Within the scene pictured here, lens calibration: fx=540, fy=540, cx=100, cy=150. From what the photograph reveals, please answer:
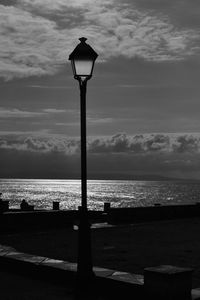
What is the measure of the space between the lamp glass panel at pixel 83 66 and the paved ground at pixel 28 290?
394cm

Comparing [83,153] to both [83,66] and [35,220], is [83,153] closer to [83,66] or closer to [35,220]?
[83,66]

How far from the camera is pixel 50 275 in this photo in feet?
35.9

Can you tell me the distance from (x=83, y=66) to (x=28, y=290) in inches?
164

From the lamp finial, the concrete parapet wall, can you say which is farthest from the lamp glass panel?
the concrete parapet wall

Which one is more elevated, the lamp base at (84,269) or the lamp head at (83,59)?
the lamp head at (83,59)

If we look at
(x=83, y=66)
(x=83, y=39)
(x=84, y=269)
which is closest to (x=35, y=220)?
(x=84, y=269)

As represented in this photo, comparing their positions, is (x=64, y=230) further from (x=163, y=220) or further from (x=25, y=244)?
(x=163, y=220)

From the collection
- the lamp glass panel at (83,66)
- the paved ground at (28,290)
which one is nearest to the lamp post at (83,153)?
the lamp glass panel at (83,66)

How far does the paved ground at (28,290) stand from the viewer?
364 inches

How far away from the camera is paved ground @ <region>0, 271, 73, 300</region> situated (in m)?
9.26

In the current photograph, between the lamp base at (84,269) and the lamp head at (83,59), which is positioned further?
the lamp head at (83,59)

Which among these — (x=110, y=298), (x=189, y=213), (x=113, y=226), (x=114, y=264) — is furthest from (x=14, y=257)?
(x=189, y=213)

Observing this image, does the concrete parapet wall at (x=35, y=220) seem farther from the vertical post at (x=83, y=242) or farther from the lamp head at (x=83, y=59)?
the lamp head at (x=83, y=59)

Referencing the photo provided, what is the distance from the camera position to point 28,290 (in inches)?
386
